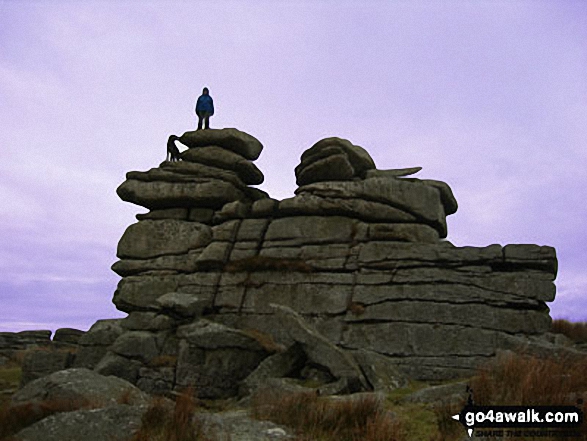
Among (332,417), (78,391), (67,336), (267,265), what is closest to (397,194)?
(267,265)

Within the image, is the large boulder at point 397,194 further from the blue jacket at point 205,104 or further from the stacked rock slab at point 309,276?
the blue jacket at point 205,104

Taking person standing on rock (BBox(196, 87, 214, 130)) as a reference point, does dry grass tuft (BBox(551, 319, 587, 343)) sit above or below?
below

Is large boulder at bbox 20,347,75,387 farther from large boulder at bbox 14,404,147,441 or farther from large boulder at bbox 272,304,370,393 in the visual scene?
large boulder at bbox 14,404,147,441

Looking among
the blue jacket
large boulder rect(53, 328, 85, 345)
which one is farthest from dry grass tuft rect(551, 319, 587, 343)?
large boulder rect(53, 328, 85, 345)

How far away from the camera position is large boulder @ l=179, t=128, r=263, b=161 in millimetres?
28766

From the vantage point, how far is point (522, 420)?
30.2ft

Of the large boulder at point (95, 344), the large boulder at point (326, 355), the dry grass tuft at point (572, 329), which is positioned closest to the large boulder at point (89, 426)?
the large boulder at point (326, 355)

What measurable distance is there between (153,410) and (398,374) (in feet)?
34.3

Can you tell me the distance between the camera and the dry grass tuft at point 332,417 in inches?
360

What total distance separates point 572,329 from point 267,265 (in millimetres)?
16487

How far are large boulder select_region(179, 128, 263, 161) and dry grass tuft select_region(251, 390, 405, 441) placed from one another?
64.1ft

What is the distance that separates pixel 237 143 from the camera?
28859 mm

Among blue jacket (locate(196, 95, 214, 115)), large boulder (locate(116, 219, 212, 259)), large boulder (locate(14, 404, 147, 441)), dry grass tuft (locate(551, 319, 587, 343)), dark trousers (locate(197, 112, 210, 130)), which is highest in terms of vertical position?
blue jacket (locate(196, 95, 214, 115))

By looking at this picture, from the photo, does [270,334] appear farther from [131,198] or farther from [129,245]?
[131,198]
